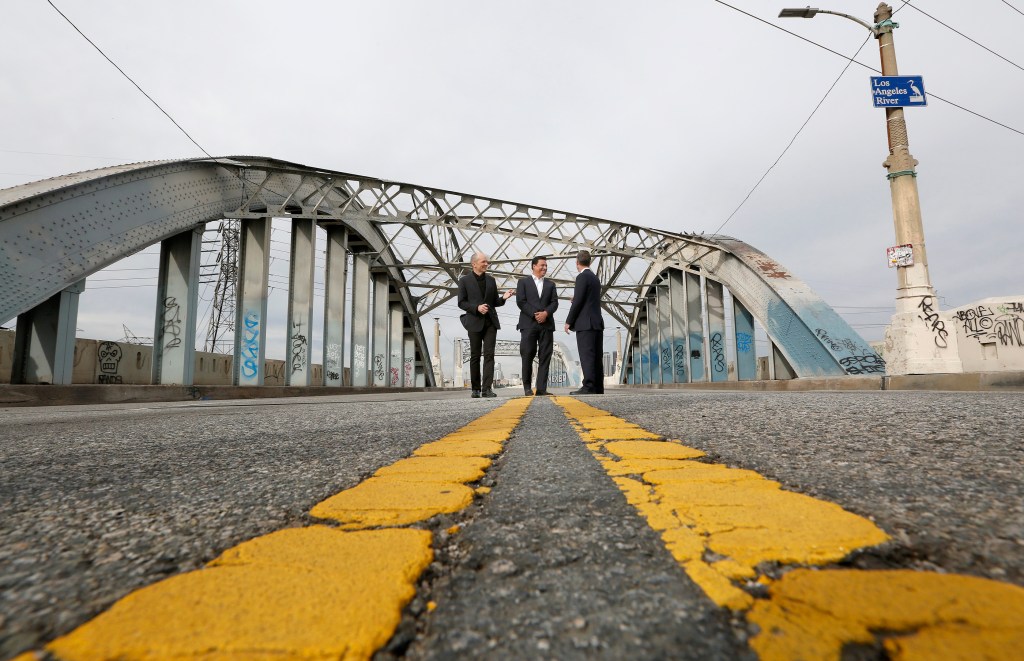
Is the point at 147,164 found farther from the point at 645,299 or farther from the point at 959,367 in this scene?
the point at 645,299

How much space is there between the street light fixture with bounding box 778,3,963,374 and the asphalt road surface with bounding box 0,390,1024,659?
6.02m

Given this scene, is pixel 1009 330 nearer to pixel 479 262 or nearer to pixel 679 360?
pixel 479 262

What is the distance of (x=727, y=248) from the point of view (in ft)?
50.2

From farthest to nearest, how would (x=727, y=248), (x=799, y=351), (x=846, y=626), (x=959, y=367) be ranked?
(x=727, y=248), (x=799, y=351), (x=959, y=367), (x=846, y=626)

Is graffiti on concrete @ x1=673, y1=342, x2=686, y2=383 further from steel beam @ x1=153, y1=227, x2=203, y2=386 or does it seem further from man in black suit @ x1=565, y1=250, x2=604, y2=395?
steel beam @ x1=153, y1=227, x2=203, y2=386

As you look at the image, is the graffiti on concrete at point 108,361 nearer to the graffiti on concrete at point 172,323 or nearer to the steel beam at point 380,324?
the graffiti on concrete at point 172,323

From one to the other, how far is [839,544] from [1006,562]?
0.20m

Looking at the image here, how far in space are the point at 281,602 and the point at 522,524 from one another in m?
0.45

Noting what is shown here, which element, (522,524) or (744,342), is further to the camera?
(744,342)

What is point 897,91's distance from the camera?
741cm

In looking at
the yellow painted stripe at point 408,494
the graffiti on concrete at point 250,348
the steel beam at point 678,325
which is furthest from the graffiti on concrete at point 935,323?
the steel beam at point 678,325

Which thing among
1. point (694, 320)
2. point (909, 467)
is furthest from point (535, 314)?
point (694, 320)

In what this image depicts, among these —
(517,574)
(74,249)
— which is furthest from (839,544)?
(74,249)

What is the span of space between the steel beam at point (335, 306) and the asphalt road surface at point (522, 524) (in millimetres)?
13083
